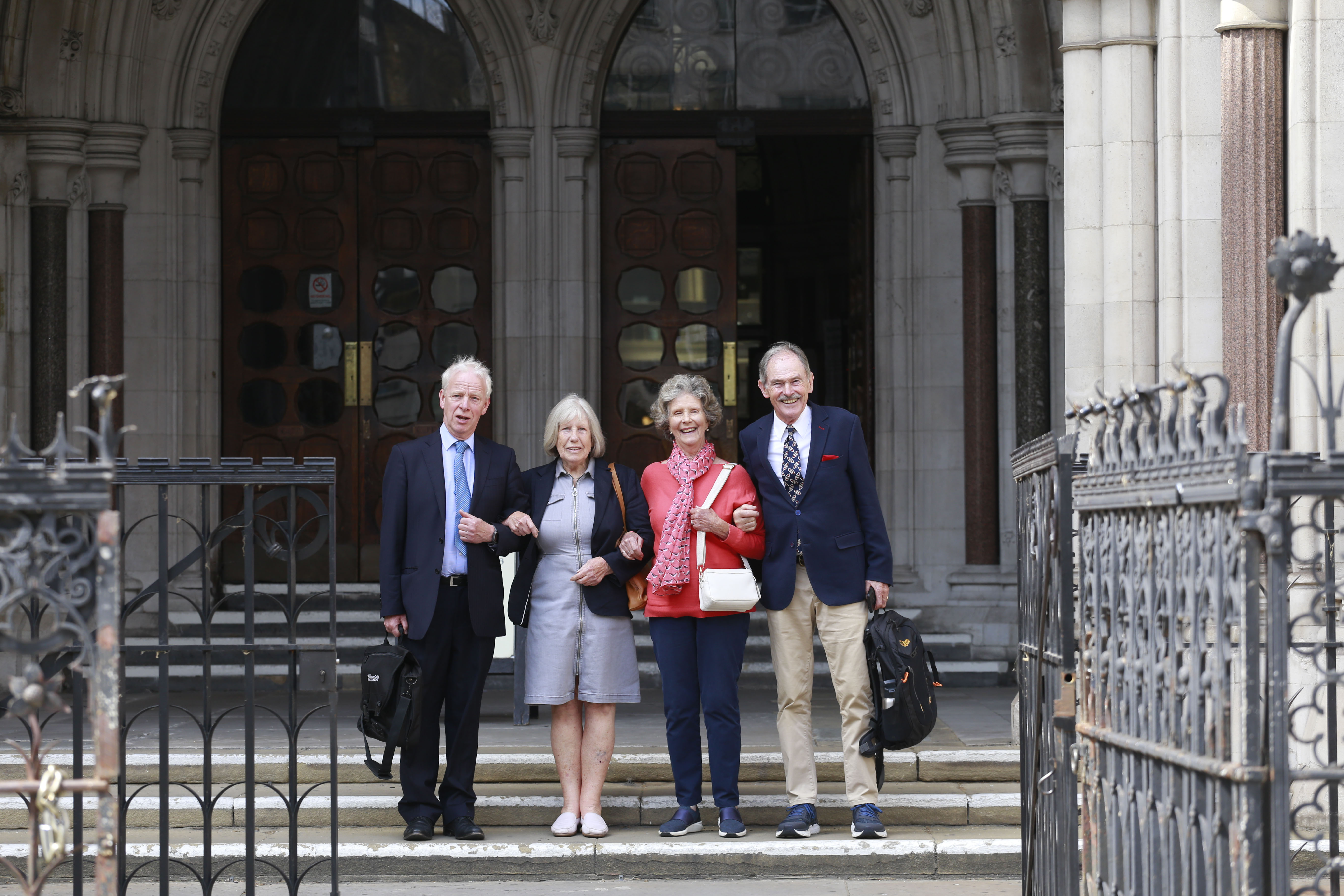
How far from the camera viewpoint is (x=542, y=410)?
10.8 m

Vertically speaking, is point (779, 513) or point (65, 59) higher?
point (65, 59)

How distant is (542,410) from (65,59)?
12.8 ft

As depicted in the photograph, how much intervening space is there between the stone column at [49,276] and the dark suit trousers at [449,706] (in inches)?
205

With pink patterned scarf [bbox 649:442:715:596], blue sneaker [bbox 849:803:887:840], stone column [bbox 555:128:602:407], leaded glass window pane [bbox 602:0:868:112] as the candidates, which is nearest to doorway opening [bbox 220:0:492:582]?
stone column [bbox 555:128:602:407]

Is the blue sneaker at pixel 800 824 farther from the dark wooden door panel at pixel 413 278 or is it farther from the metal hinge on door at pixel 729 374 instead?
the dark wooden door panel at pixel 413 278

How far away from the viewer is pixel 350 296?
11258mm

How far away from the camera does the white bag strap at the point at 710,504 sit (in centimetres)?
618

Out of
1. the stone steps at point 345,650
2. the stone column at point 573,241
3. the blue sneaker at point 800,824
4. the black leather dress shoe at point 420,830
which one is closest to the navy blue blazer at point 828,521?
the blue sneaker at point 800,824

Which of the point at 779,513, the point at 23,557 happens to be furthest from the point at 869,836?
the point at 23,557

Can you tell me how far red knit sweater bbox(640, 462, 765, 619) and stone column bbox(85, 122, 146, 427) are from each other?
17.9ft

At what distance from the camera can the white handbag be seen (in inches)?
239

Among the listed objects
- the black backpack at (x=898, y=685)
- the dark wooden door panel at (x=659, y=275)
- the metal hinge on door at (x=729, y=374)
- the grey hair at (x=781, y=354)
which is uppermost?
the dark wooden door panel at (x=659, y=275)

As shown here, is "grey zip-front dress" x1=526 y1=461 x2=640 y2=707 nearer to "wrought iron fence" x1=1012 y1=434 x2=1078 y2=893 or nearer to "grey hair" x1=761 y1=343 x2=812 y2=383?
"grey hair" x1=761 y1=343 x2=812 y2=383

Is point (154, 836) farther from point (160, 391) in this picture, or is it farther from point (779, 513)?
point (160, 391)
